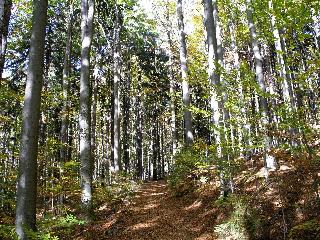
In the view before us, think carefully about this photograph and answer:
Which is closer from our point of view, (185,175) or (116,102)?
(185,175)

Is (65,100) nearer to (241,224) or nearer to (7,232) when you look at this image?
(7,232)

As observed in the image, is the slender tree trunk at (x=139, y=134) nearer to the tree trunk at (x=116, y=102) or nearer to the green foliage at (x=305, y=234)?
the tree trunk at (x=116, y=102)

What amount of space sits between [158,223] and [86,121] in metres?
4.24

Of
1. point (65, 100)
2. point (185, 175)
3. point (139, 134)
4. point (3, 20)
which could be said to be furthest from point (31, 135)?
point (139, 134)

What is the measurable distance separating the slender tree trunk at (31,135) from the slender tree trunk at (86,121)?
4265 millimetres

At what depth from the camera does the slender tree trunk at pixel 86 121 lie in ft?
35.7

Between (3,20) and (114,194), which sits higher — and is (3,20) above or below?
above

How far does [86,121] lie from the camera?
11.6 metres

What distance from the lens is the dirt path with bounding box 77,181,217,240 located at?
957 centimetres

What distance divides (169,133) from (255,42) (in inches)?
1416

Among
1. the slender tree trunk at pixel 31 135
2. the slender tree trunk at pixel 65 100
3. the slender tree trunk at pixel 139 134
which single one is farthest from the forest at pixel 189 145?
the slender tree trunk at pixel 139 134

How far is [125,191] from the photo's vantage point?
15.1 m

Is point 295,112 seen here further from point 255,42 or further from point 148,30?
point 148,30

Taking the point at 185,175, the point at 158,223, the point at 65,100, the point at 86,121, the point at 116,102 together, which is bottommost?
the point at 158,223
